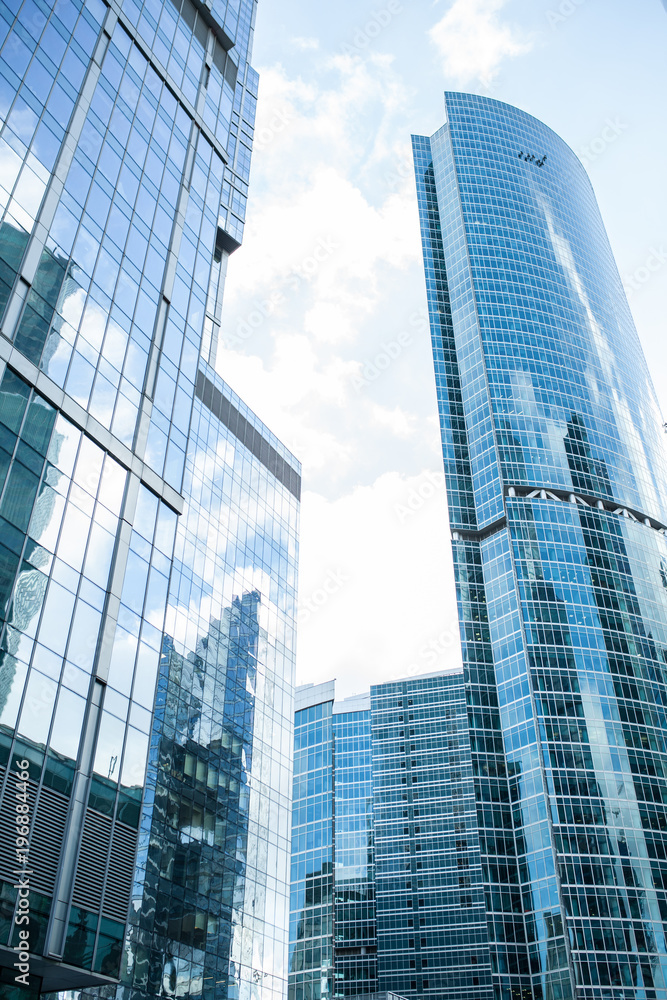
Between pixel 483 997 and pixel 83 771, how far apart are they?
91.8 m

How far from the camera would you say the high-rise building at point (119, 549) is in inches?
999

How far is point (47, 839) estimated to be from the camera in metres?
24.3

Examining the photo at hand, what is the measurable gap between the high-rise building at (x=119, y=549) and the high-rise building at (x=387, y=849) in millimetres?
54304

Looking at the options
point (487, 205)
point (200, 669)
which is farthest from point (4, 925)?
point (487, 205)

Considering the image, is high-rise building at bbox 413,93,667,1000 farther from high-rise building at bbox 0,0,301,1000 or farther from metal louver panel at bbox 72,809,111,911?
metal louver panel at bbox 72,809,111,911

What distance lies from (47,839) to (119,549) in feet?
34.9

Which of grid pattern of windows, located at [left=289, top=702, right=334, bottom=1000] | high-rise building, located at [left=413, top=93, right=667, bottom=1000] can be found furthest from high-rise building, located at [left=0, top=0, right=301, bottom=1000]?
grid pattern of windows, located at [left=289, top=702, right=334, bottom=1000]

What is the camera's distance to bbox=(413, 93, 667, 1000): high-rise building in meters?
92.9

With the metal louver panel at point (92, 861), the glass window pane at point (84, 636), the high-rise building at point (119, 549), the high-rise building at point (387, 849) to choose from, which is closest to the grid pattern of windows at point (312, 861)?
the high-rise building at point (387, 849)

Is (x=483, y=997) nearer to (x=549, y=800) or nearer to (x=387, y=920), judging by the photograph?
(x=387, y=920)

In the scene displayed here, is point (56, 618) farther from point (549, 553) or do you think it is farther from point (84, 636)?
point (549, 553)

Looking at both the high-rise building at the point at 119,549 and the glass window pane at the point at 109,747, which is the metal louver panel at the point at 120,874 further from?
the glass window pane at the point at 109,747

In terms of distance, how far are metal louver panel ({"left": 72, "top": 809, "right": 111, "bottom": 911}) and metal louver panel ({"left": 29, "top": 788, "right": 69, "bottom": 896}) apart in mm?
1053

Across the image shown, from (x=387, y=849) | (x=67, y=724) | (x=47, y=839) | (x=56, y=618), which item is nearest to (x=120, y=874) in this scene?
(x=47, y=839)
